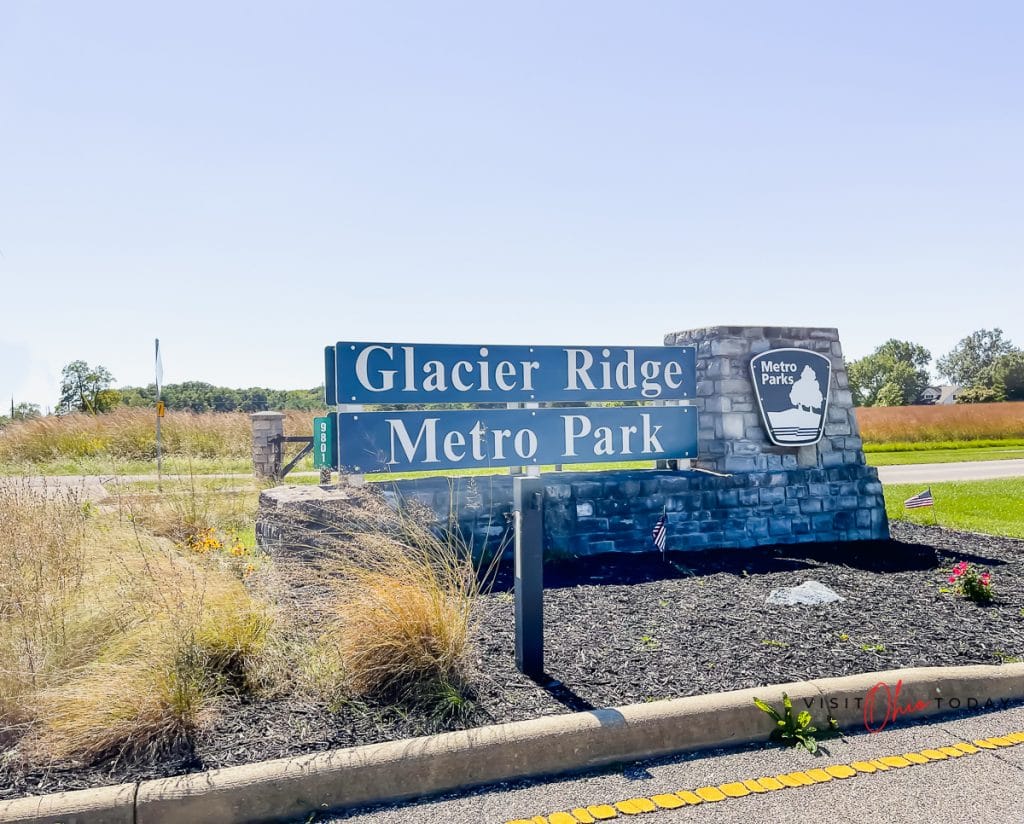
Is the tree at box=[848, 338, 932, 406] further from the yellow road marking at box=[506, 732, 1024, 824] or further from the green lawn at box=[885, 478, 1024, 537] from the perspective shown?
the yellow road marking at box=[506, 732, 1024, 824]

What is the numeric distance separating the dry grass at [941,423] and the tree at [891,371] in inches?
1710

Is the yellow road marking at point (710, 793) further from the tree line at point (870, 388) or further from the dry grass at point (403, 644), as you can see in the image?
the tree line at point (870, 388)

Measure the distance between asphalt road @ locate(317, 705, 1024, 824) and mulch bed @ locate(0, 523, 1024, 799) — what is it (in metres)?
0.43

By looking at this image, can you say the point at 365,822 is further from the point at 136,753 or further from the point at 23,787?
the point at 23,787

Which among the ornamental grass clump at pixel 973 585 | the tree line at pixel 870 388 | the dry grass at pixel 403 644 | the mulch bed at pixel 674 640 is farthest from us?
the tree line at pixel 870 388

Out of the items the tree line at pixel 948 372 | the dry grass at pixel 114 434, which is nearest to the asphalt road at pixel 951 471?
the dry grass at pixel 114 434

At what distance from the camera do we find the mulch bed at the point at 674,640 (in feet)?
12.2

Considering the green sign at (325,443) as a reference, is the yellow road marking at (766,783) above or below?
below

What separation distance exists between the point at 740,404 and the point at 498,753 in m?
5.86

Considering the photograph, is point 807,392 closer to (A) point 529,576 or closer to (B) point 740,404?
(B) point 740,404

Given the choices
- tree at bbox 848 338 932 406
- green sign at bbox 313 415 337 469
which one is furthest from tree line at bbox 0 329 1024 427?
green sign at bbox 313 415 337 469

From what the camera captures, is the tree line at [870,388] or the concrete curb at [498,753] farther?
the tree line at [870,388]

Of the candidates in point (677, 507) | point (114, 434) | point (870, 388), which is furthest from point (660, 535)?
point (870, 388)

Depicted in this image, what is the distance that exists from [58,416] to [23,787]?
21194 mm
